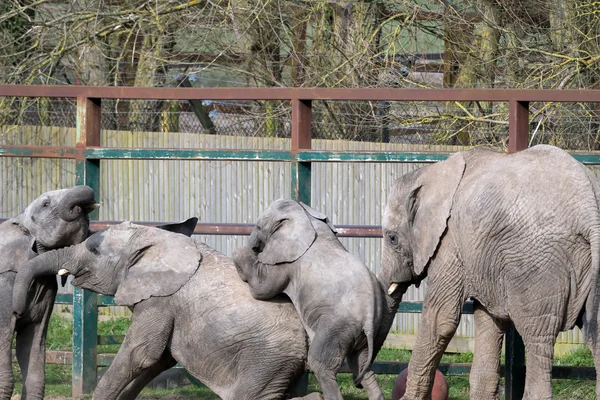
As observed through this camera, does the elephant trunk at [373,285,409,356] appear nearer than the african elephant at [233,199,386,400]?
No

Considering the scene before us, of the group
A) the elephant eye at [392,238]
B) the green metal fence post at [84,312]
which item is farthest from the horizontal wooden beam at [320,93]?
the elephant eye at [392,238]

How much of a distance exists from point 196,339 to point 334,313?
74 centimetres

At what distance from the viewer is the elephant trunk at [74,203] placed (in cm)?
564

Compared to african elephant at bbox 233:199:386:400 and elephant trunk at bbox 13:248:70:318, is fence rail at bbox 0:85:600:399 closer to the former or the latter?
african elephant at bbox 233:199:386:400

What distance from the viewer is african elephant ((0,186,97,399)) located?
5.72 meters

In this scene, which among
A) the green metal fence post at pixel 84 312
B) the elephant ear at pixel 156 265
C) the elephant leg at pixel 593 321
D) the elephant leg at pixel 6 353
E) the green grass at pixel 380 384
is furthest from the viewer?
the green grass at pixel 380 384

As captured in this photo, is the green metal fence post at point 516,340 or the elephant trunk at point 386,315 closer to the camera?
the elephant trunk at point 386,315

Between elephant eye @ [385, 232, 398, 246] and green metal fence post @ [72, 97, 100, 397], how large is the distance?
81.3 inches

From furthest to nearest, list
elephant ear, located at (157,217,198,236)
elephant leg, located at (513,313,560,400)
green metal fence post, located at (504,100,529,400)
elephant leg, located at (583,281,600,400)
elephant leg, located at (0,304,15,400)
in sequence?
green metal fence post, located at (504,100,529,400), elephant ear, located at (157,217,198,236), elephant leg, located at (0,304,15,400), elephant leg, located at (513,313,560,400), elephant leg, located at (583,281,600,400)

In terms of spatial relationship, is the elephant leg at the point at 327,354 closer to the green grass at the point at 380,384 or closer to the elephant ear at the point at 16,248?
the elephant ear at the point at 16,248

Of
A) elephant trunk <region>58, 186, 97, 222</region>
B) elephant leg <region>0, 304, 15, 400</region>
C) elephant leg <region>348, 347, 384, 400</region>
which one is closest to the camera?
elephant leg <region>348, 347, 384, 400</region>

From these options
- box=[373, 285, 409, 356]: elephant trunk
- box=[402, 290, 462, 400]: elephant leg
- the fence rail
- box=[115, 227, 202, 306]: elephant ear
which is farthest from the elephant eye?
box=[115, 227, 202, 306]: elephant ear

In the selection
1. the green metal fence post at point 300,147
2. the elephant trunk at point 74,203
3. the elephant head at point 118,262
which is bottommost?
the elephant head at point 118,262

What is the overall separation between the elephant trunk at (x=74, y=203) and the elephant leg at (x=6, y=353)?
566mm
